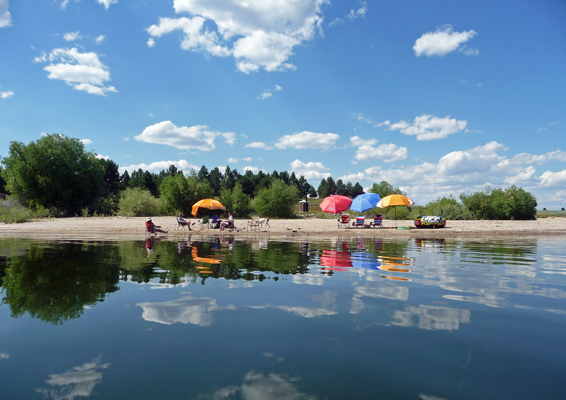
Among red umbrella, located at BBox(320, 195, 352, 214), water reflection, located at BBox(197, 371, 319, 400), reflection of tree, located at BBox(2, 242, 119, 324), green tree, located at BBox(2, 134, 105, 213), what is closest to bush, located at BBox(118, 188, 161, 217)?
green tree, located at BBox(2, 134, 105, 213)

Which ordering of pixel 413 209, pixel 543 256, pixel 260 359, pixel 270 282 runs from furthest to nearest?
pixel 413 209 → pixel 543 256 → pixel 270 282 → pixel 260 359

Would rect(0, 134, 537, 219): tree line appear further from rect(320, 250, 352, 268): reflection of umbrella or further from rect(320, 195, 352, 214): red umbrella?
rect(320, 250, 352, 268): reflection of umbrella

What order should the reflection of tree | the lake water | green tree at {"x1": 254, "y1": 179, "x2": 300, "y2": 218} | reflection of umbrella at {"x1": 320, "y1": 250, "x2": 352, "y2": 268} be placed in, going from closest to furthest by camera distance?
the lake water
the reflection of tree
reflection of umbrella at {"x1": 320, "y1": 250, "x2": 352, "y2": 268}
green tree at {"x1": 254, "y1": 179, "x2": 300, "y2": 218}

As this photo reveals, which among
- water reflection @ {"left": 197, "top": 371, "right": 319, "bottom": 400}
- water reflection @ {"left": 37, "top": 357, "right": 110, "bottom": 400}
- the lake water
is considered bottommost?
water reflection @ {"left": 37, "top": 357, "right": 110, "bottom": 400}

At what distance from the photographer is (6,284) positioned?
25.7 feet

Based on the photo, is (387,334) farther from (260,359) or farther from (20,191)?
(20,191)

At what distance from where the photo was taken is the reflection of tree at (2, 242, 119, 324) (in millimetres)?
6035

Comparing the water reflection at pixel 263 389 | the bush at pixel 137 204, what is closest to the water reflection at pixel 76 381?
the water reflection at pixel 263 389

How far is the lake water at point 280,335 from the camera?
11.8 ft

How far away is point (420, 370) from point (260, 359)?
1.91 meters

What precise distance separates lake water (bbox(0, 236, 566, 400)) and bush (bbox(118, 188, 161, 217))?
118 feet

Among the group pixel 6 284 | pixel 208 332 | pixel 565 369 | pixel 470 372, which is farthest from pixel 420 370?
pixel 6 284

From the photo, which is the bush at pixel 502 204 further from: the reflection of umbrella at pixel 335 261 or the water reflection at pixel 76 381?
the water reflection at pixel 76 381

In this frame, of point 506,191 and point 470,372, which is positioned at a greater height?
point 506,191
